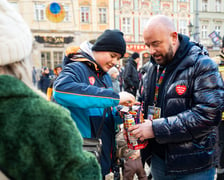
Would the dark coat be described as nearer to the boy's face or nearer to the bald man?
the bald man

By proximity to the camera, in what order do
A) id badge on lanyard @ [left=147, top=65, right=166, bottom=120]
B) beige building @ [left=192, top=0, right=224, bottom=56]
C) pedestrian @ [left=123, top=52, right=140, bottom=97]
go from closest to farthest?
id badge on lanyard @ [left=147, top=65, right=166, bottom=120] → pedestrian @ [left=123, top=52, right=140, bottom=97] → beige building @ [left=192, top=0, right=224, bottom=56]

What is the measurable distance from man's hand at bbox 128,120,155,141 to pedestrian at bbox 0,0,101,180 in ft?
2.53

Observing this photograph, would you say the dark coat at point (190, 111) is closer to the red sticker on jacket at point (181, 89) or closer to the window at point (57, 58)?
the red sticker on jacket at point (181, 89)

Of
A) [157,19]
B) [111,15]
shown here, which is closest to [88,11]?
[111,15]

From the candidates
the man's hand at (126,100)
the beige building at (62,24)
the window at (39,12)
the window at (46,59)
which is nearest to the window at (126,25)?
the beige building at (62,24)

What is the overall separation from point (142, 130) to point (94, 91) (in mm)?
463

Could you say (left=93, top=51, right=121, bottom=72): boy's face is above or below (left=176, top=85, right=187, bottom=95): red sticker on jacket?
above

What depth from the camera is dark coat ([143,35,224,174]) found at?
1.47 metres

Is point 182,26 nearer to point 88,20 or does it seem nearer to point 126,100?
point 88,20

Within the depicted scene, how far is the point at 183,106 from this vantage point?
156 centimetres

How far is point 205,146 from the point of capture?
1.58m

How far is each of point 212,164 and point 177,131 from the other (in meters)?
0.42

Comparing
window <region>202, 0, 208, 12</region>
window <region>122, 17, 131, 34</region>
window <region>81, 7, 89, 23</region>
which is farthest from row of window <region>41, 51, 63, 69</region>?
window <region>202, 0, 208, 12</region>

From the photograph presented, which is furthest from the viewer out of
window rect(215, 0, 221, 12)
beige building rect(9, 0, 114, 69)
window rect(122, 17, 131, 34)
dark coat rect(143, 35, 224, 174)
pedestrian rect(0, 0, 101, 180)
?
window rect(215, 0, 221, 12)
